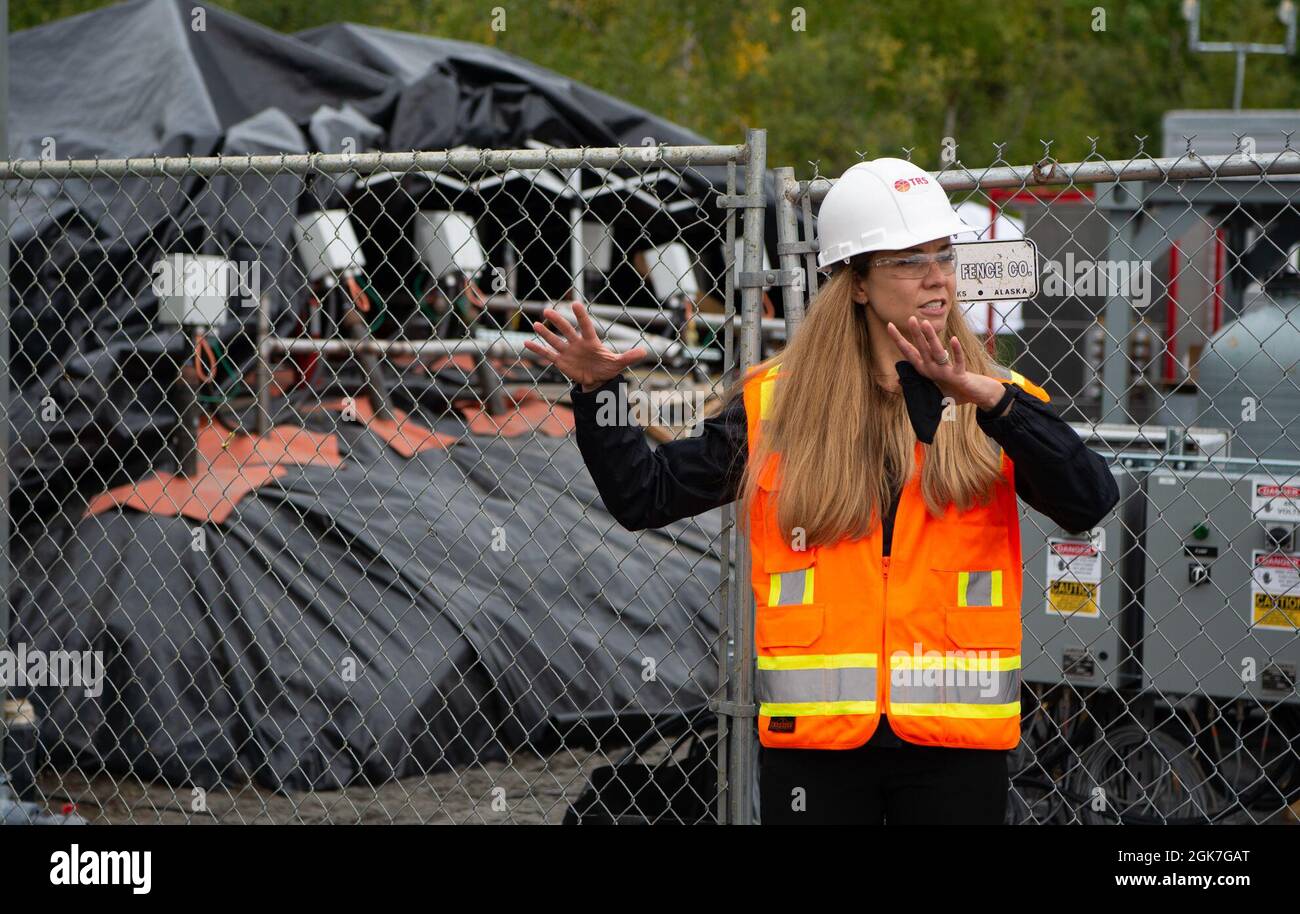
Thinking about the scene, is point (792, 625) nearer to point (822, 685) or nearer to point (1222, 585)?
point (822, 685)

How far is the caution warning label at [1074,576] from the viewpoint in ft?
14.9

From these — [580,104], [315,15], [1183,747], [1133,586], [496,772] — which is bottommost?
[496,772]

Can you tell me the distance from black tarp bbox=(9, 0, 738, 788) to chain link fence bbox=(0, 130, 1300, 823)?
0.08 feet

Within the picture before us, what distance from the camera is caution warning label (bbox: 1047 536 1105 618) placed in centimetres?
455

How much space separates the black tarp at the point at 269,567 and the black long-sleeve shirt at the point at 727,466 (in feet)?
7.20

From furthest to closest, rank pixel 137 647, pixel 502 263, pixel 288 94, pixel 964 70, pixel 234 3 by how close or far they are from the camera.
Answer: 1. pixel 964 70
2. pixel 234 3
3. pixel 502 263
4. pixel 288 94
5. pixel 137 647

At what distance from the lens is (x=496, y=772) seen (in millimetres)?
6426

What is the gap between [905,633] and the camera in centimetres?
268

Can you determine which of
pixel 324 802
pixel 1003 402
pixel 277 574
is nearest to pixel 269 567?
pixel 277 574

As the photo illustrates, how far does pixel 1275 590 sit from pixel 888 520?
87.5 inches

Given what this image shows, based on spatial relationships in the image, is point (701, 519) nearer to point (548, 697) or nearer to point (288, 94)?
point (548, 697)

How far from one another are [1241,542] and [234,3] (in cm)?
2171

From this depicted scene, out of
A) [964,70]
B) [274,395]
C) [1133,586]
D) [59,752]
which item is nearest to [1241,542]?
[1133,586]

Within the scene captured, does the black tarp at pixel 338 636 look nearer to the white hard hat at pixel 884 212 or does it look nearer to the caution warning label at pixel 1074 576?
the caution warning label at pixel 1074 576
